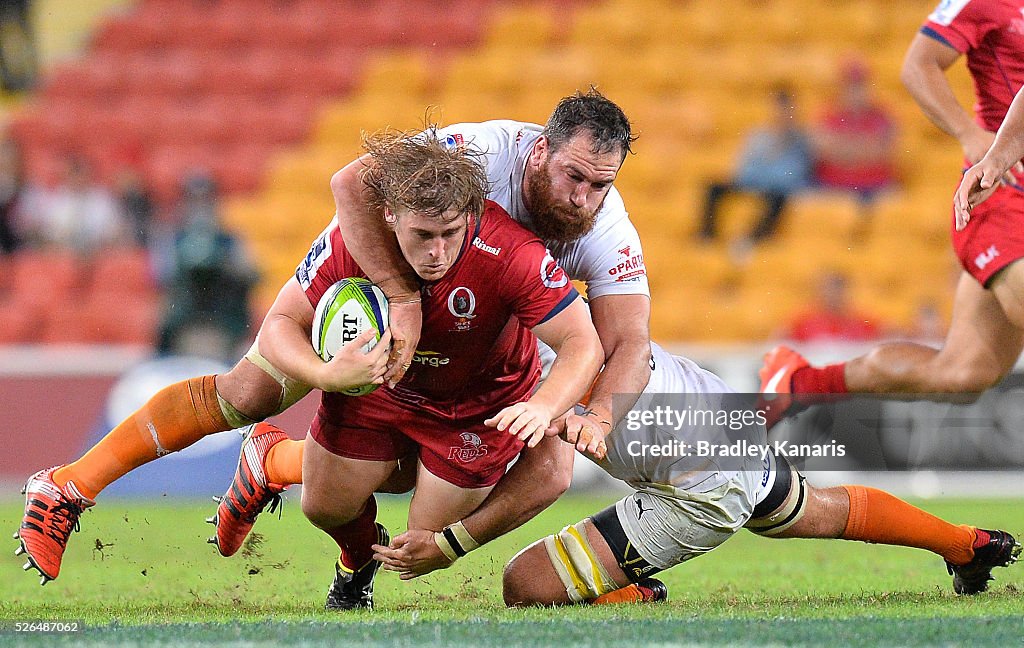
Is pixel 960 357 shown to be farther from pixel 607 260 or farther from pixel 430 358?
pixel 430 358

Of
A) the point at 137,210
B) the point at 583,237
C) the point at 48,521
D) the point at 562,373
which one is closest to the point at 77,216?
the point at 137,210

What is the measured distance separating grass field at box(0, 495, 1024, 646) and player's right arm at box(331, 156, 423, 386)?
879 mm

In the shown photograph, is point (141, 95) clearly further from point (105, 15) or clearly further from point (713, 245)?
point (713, 245)

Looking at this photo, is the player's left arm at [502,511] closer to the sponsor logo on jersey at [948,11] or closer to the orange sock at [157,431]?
the orange sock at [157,431]

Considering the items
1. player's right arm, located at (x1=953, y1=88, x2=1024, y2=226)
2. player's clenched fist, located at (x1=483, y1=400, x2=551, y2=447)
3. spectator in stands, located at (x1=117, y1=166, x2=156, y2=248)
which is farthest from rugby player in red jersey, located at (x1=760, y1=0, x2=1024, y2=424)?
spectator in stands, located at (x1=117, y1=166, x2=156, y2=248)

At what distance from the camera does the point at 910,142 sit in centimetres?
1141

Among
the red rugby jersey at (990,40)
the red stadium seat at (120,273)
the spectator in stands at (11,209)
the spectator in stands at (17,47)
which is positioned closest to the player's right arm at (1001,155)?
the red rugby jersey at (990,40)

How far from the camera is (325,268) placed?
188 inches

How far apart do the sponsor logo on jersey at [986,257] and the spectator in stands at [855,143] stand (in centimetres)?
493

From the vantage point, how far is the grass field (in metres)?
3.96

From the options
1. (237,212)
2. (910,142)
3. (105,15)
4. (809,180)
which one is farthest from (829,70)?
(105,15)

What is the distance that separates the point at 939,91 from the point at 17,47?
11.2 meters

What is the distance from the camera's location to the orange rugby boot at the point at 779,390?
6.53 m

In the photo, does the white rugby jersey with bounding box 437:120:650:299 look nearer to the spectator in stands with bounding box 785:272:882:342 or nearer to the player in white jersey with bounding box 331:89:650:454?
the player in white jersey with bounding box 331:89:650:454
